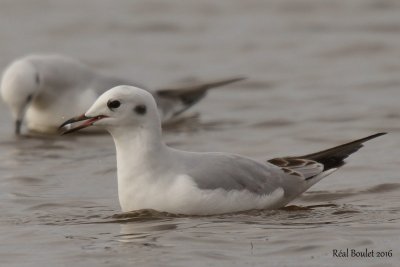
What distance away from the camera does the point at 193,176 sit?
8.61 meters

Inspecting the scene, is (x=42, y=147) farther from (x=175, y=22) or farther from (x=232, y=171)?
(x=175, y=22)

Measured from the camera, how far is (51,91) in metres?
13.3

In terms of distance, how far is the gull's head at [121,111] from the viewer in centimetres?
870

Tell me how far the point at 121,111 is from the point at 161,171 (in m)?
0.51

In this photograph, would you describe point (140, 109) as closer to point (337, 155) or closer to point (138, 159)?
point (138, 159)

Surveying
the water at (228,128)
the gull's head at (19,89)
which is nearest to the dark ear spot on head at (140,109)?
the water at (228,128)

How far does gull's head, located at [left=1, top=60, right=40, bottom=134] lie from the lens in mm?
12922

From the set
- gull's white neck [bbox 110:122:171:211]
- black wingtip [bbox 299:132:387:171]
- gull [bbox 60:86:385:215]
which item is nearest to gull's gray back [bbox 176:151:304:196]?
gull [bbox 60:86:385:215]

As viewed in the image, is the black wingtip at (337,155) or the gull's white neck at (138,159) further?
the black wingtip at (337,155)

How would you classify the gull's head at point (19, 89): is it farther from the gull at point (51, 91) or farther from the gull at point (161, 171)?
the gull at point (161, 171)

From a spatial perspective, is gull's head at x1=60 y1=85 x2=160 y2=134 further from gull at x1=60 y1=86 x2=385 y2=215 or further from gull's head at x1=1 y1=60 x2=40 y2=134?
gull's head at x1=1 y1=60 x2=40 y2=134

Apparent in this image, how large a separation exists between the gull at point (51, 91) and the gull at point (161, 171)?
425cm

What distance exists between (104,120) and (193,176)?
2.39ft

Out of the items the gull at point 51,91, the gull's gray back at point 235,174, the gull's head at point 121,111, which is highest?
the gull at point 51,91
